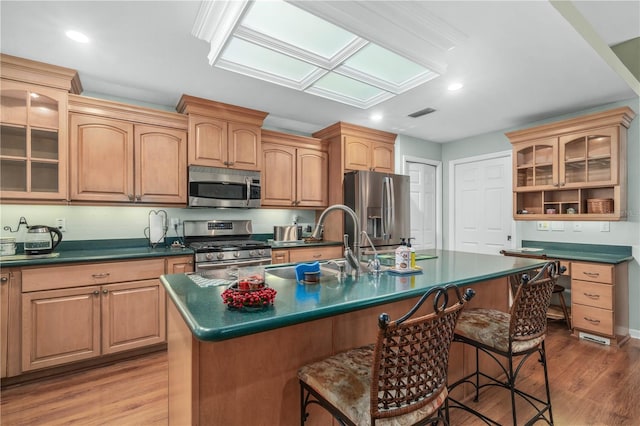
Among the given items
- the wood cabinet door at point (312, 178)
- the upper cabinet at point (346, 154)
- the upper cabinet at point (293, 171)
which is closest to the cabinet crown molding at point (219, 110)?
the upper cabinet at point (293, 171)

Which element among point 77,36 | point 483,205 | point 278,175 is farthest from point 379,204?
point 77,36

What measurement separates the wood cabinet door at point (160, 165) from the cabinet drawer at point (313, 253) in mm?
1348

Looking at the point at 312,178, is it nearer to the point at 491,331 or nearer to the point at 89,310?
the point at 89,310

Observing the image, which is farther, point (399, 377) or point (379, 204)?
point (379, 204)

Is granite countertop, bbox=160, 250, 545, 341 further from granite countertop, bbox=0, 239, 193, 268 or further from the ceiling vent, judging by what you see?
the ceiling vent

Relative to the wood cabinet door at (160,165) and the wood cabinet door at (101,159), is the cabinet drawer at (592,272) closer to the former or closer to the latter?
the wood cabinet door at (160,165)

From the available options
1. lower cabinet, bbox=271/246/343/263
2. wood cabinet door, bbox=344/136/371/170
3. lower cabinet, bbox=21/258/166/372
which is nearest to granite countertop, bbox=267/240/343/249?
lower cabinet, bbox=271/246/343/263

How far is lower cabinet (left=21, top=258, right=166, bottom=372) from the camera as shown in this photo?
231 cm

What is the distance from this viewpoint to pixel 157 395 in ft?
7.13

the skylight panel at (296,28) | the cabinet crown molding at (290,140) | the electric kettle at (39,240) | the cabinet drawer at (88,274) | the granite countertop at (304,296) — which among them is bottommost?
the cabinet drawer at (88,274)

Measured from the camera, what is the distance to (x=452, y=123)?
411 centimetres

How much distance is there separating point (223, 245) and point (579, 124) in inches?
164

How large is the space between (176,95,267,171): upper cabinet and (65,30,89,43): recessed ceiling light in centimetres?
98

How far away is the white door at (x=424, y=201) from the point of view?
16.1 ft
